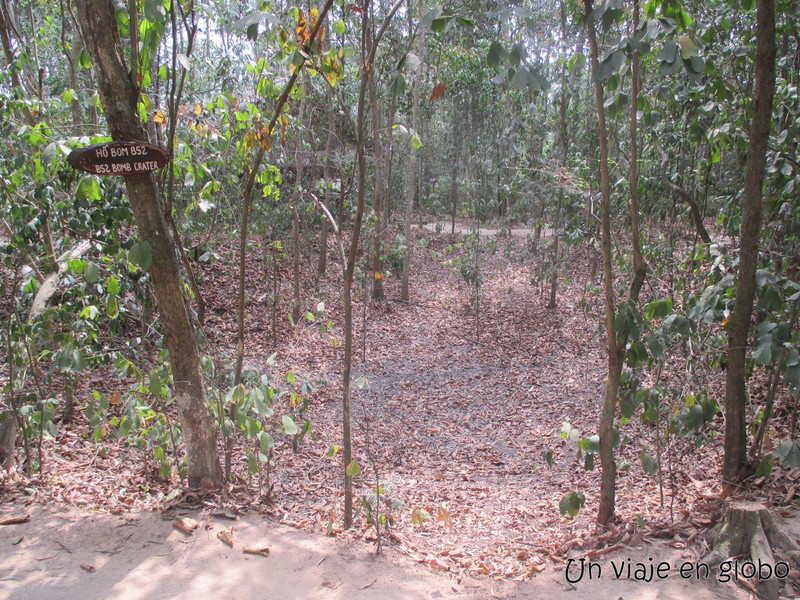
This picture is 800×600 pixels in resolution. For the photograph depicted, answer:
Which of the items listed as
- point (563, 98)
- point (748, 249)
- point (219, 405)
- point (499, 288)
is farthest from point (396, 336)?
point (748, 249)

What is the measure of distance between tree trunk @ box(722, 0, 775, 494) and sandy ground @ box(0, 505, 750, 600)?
3.22ft

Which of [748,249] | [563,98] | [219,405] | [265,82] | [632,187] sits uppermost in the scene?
[563,98]

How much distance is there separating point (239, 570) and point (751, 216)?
339 cm

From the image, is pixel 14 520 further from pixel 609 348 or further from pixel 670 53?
pixel 670 53

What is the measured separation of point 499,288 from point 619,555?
34.9ft

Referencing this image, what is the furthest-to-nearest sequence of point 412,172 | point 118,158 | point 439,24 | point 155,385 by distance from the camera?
point 412,172 → point 155,385 → point 118,158 → point 439,24

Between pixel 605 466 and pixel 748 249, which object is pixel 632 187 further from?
pixel 605 466

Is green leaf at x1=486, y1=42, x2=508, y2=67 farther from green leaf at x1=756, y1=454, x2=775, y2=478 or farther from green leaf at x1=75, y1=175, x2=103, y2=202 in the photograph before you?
green leaf at x1=756, y1=454, x2=775, y2=478

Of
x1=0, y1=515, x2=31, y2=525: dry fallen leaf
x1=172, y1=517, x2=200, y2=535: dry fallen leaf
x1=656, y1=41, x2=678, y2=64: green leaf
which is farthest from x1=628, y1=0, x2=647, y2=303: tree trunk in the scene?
x1=0, y1=515, x2=31, y2=525: dry fallen leaf

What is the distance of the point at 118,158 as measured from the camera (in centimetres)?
283

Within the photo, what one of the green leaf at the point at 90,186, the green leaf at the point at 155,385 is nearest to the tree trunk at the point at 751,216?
the green leaf at the point at 155,385

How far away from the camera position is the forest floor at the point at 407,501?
2.81 metres

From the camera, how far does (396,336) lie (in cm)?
1038

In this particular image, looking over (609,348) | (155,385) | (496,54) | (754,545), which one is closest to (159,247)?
(155,385)
